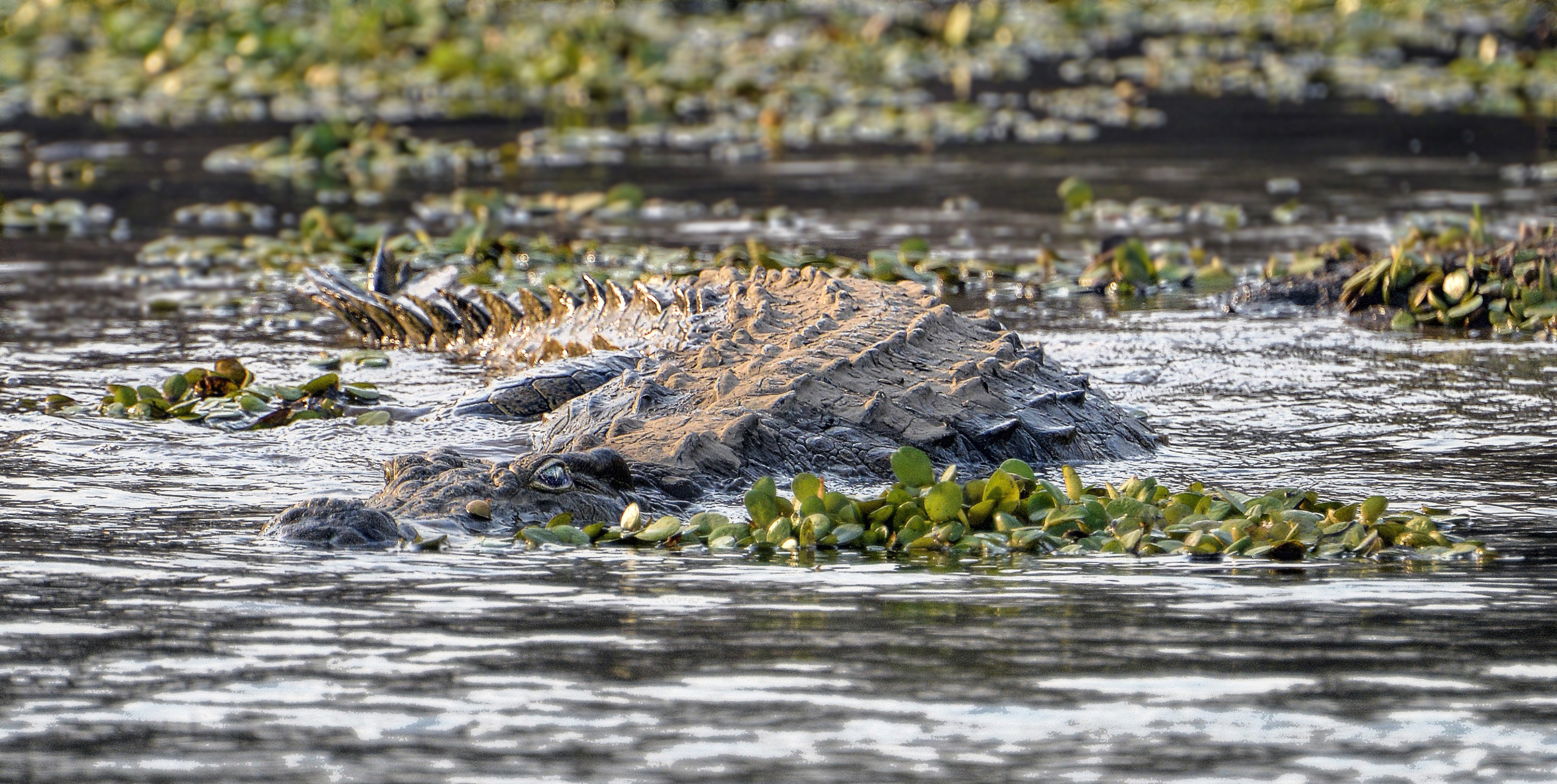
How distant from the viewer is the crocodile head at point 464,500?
512cm

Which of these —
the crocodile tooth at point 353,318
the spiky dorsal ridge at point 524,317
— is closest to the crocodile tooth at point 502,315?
the spiky dorsal ridge at point 524,317

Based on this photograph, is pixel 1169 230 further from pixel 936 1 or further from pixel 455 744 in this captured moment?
pixel 936 1

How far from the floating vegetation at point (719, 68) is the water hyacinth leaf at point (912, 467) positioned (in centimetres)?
1114

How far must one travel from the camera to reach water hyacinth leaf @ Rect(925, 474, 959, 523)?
5.31 meters

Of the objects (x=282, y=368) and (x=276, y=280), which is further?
(x=276, y=280)

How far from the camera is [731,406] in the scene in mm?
6227

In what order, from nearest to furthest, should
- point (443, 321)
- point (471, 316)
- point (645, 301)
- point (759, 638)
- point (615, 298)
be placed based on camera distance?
1. point (759, 638)
2. point (645, 301)
3. point (615, 298)
4. point (471, 316)
5. point (443, 321)

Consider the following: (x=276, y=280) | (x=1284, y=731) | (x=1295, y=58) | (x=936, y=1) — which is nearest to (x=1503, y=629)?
(x=1284, y=731)

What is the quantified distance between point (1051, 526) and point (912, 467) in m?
0.53

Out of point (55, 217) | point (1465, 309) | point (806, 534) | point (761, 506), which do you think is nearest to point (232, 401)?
point (761, 506)

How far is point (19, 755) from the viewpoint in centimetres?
361

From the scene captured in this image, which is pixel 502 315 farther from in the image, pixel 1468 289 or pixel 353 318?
pixel 1468 289

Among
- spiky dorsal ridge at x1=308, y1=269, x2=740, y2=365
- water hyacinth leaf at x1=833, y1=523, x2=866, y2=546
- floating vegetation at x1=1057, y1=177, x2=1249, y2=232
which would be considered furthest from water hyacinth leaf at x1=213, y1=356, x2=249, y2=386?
floating vegetation at x1=1057, y1=177, x2=1249, y2=232

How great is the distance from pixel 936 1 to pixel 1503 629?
24987mm
